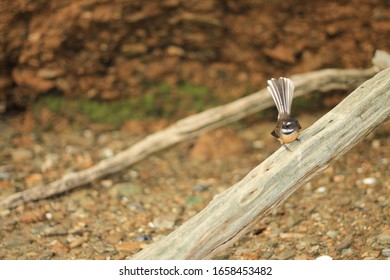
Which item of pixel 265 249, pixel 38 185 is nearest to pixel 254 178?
pixel 265 249

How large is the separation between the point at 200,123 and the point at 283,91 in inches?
34.7

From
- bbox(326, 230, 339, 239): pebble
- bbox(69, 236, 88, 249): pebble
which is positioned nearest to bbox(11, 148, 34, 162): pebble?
bbox(69, 236, 88, 249): pebble

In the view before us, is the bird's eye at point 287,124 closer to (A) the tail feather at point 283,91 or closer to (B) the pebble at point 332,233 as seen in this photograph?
(A) the tail feather at point 283,91

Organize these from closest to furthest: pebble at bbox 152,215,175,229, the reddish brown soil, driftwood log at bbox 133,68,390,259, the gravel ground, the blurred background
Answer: driftwood log at bbox 133,68,390,259 → the gravel ground → pebble at bbox 152,215,175,229 → the blurred background → the reddish brown soil

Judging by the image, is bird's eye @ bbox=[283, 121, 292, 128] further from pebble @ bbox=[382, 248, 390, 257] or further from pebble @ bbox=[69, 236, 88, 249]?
pebble @ bbox=[69, 236, 88, 249]

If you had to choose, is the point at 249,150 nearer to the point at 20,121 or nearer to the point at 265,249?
the point at 265,249

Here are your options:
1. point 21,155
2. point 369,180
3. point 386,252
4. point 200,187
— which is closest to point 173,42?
point 200,187

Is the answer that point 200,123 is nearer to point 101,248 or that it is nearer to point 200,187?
point 200,187

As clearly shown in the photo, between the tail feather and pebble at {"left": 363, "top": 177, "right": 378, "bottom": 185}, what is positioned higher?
the tail feather

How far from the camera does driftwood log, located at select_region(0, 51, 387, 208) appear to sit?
116 inches

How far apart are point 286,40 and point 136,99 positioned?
3.00ft

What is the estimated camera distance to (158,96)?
356 cm

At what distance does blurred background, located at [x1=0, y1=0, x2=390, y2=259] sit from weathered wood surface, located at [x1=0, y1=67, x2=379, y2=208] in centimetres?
7
